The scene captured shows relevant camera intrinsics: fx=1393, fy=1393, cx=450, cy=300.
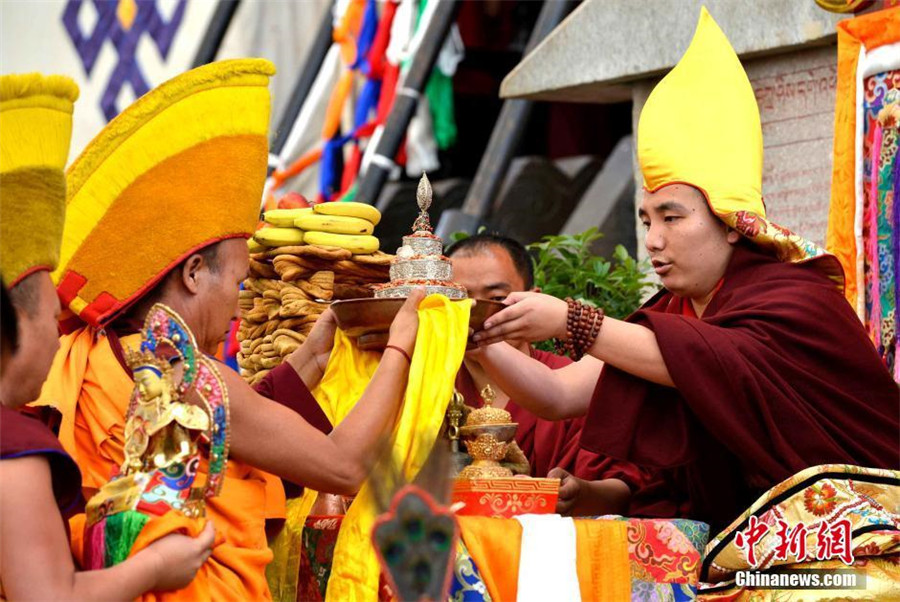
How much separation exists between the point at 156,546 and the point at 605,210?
4.73 meters

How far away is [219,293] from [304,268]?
98 centimetres

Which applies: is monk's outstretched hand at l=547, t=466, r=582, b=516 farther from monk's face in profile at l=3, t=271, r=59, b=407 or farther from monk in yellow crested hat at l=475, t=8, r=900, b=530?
monk's face in profile at l=3, t=271, r=59, b=407

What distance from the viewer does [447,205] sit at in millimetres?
8586

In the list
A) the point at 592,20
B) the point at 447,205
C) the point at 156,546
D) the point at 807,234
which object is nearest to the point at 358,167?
the point at 447,205

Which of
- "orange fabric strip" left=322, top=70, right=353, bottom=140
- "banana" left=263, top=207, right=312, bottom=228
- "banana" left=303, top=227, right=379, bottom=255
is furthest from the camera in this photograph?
"orange fabric strip" left=322, top=70, right=353, bottom=140

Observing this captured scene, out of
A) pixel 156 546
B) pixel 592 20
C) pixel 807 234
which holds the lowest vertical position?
pixel 156 546

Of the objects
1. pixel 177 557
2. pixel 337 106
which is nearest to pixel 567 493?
pixel 177 557

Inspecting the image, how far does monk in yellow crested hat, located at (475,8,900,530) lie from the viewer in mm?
3379

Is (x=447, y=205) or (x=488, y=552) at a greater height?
(x=447, y=205)

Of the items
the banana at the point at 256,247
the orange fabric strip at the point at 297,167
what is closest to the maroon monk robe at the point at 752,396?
the banana at the point at 256,247

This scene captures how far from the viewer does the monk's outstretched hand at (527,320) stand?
336cm

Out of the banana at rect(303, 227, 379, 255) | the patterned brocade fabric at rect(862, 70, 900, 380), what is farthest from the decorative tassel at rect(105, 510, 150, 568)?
the patterned brocade fabric at rect(862, 70, 900, 380)

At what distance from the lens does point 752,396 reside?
337 centimetres

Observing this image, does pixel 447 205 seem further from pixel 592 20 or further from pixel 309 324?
pixel 309 324
